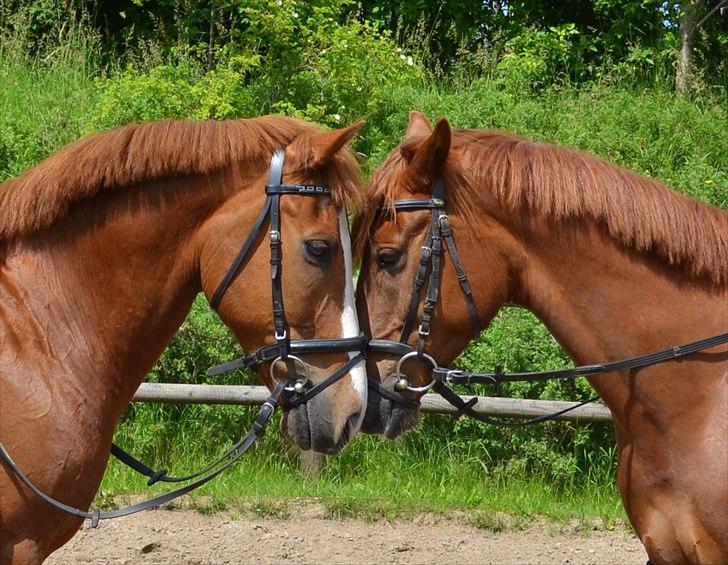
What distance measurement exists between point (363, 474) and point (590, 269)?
3.79 metres

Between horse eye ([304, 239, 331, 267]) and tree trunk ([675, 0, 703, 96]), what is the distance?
8955mm

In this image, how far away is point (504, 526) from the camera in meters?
5.94

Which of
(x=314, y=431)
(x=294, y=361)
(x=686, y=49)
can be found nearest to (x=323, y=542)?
(x=314, y=431)

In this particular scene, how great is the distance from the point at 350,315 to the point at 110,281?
2.69 feet

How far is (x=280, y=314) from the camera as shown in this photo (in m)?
3.06

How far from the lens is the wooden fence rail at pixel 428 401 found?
6.11 m

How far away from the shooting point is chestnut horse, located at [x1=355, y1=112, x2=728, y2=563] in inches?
122

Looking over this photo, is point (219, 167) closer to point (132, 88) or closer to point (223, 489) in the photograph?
point (223, 489)

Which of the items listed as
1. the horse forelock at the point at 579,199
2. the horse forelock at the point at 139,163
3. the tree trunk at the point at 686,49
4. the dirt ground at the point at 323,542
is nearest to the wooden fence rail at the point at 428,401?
the dirt ground at the point at 323,542

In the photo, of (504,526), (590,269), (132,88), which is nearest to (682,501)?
Result: (590,269)

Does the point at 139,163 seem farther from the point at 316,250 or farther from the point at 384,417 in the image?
the point at 384,417

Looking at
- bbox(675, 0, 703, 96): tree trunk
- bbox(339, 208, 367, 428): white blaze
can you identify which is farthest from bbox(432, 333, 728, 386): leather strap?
bbox(675, 0, 703, 96): tree trunk

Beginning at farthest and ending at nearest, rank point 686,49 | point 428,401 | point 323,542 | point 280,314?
point 686,49 < point 428,401 < point 323,542 < point 280,314

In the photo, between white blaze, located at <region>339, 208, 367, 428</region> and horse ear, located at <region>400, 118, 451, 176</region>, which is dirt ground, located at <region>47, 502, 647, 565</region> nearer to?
white blaze, located at <region>339, 208, 367, 428</region>
